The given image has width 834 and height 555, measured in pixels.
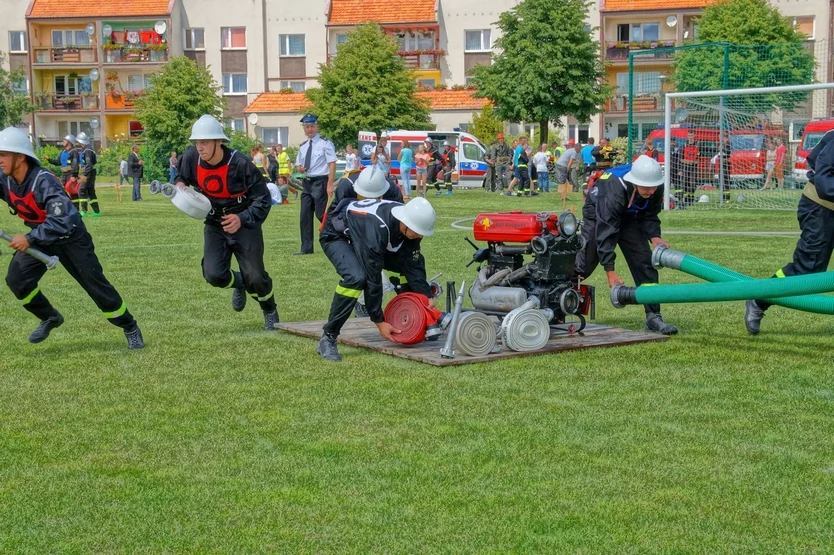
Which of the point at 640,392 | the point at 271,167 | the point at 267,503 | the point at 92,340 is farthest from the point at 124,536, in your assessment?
the point at 271,167

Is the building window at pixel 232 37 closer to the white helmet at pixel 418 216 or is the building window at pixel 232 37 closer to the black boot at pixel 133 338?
the black boot at pixel 133 338

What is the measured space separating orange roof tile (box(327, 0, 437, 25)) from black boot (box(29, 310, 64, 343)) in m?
55.5

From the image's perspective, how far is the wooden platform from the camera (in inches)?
340

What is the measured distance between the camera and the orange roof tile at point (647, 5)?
5988 cm

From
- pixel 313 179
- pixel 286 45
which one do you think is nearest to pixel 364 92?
pixel 286 45

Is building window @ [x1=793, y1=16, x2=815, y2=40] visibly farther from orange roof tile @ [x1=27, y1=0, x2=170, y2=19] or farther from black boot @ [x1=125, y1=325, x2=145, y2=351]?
black boot @ [x1=125, y1=325, x2=145, y2=351]

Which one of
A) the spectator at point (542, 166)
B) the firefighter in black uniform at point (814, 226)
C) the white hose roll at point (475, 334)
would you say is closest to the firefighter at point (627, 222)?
the firefighter in black uniform at point (814, 226)

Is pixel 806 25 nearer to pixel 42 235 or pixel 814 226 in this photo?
pixel 814 226

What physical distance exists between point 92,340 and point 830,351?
626cm

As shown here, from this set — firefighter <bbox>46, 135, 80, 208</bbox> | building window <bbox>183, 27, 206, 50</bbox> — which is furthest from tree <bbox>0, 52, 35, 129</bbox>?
firefighter <bbox>46, 135, 80, 208</bbox>

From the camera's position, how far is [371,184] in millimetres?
8922

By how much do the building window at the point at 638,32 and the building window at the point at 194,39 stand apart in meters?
24.9

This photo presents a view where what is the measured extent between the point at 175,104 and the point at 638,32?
85.1 ft

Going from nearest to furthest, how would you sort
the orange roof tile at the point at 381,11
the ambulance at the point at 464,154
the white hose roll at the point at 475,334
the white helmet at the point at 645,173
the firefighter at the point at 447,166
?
the white hose roll at the point at 475,334 → the white helmet at the point at 645,173 → the firefighter at the point at 447,166 → the ambulance at the point at 464,154 → the orange roof tile at the point at 381,11
